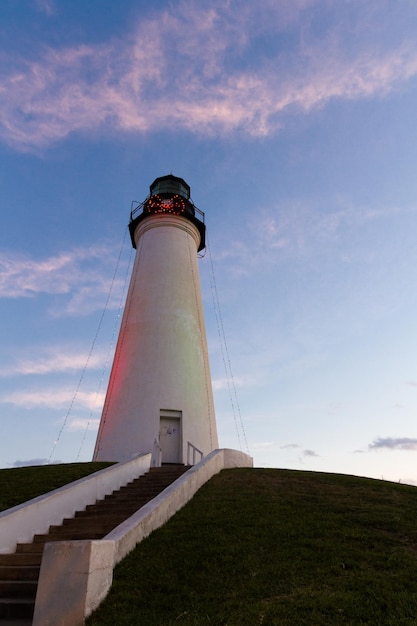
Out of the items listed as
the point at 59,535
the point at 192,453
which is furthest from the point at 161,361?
the point at 59,535

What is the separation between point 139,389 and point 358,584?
14781 mm

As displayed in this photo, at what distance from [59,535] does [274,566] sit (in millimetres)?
4709

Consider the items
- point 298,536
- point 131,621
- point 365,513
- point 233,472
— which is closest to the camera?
point 131,621

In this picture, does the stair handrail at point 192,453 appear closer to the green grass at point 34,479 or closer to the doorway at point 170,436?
the doorway at point 170,436

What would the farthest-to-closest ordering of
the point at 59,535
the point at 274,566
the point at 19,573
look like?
1. the point at 59,535
2. the point at 19,573
3. the point at 274,566

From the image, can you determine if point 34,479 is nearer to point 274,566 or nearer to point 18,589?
point 18,589

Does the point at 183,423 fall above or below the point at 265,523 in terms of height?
above

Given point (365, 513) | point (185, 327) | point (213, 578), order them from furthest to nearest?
1. point (185, 327)
2. point (365, 513)
3. point (213, 578)

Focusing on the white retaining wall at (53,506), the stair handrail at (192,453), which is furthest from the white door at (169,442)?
the white retaining wall at (53,506)

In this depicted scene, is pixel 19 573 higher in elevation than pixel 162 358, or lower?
lower

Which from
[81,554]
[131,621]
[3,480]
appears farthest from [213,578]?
[3,480]

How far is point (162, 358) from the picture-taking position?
20.6 meters

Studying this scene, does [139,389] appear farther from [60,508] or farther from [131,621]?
[131,621]

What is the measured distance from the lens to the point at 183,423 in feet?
64.0
